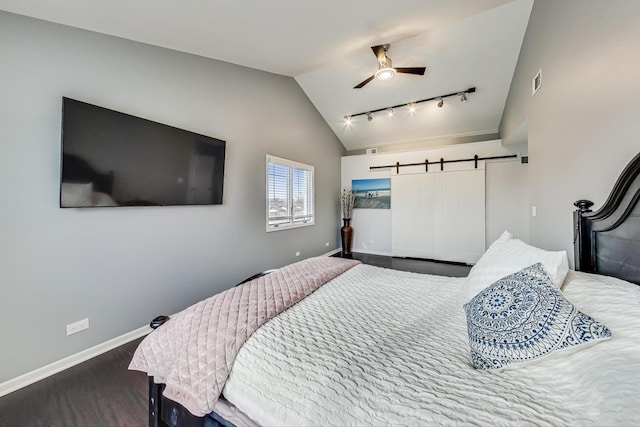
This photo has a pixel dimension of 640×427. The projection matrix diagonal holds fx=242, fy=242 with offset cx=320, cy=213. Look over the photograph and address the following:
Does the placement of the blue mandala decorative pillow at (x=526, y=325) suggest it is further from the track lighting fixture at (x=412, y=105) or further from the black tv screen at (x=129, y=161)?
the track lighting fixture at (x=412, y=105)

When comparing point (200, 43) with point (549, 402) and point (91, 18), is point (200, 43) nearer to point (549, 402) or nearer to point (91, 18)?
point (91, 18)

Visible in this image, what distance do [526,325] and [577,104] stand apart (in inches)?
75.7

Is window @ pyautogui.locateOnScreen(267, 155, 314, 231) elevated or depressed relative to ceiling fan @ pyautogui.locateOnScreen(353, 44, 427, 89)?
depressed

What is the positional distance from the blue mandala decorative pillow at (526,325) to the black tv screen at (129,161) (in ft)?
9.09

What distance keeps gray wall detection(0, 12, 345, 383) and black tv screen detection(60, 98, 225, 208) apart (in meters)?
0.13

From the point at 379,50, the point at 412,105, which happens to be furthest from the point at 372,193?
the point at 379,50

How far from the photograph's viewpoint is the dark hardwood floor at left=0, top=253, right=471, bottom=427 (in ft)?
4.76

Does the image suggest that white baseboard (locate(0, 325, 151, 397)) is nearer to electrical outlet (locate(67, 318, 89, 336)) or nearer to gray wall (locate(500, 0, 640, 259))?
electrical outlet (locate(67, 318, 89, 336))

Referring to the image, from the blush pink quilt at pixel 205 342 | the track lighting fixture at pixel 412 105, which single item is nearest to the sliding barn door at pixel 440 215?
the track lighting fixture at pixel 412 105

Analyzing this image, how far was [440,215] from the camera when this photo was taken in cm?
502

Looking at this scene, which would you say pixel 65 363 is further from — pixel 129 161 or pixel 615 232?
pixel 615 232

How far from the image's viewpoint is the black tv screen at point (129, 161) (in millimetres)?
1879

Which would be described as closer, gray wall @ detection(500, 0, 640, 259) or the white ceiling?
gray wall @ detection(500, 0, 640, 259)

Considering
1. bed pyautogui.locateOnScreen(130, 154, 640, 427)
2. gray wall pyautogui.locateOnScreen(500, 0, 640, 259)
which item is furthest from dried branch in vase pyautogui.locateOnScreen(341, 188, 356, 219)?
bed pyautogui.locateOnScreen(130, 154, 640, 427)
